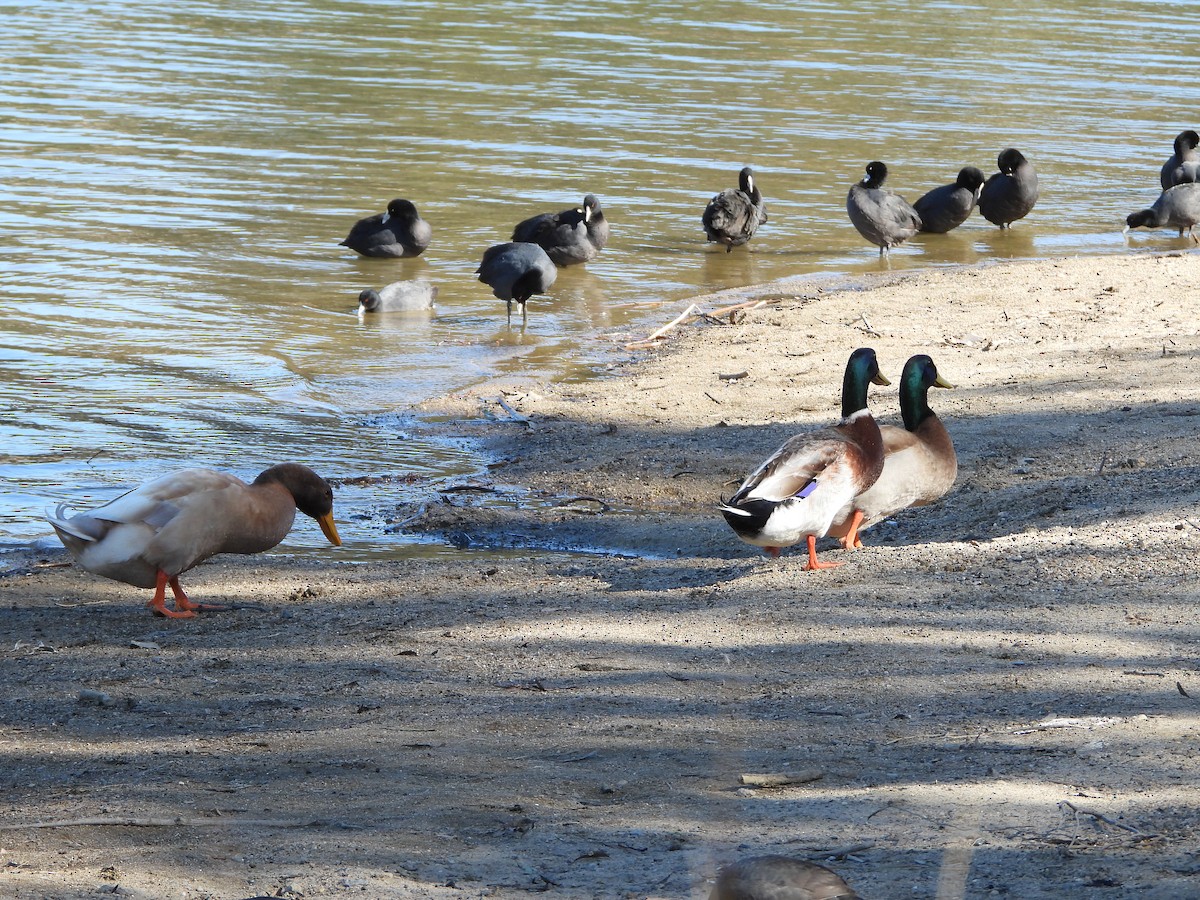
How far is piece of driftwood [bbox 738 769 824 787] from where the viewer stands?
459 centimetres

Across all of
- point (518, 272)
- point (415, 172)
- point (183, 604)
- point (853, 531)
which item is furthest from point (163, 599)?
point (415, 172)

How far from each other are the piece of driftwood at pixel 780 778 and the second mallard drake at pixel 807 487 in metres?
2.28

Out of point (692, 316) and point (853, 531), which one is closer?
point (853, 531)

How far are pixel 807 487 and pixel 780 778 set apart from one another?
253 centimetres

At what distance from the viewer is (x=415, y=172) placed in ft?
70.5

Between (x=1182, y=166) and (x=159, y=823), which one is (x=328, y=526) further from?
(x=1182, y=166)

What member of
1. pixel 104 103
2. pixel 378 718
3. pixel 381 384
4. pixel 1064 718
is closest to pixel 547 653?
pixel 378 718

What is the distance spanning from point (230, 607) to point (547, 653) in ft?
6.15

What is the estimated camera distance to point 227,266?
16266 millimetres

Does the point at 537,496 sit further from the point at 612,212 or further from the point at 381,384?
the point at 612,212

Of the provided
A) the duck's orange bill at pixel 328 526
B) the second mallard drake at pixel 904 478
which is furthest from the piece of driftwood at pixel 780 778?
the duck's orange bill at pixel 328 526

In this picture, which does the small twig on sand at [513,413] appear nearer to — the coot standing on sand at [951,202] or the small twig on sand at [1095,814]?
the small twig on sand at [1095,814]

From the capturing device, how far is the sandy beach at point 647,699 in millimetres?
4125

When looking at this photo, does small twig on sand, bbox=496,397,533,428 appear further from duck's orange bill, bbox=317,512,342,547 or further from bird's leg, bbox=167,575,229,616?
bird's leg, bbox=167,575,229,616
